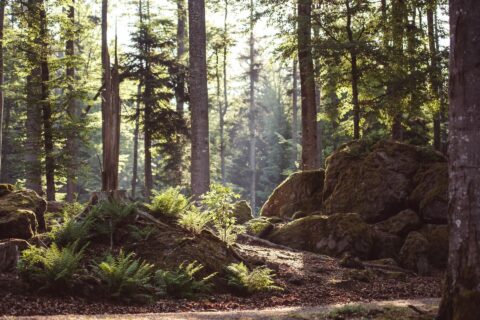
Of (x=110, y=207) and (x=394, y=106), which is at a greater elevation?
(x=394, y=106)

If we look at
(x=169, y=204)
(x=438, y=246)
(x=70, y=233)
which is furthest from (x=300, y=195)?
(x=70, y=233)

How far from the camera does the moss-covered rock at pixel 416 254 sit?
12.3 metres

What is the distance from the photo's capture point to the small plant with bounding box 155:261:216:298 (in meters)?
8.46

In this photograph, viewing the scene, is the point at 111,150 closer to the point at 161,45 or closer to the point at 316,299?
the point at 316,299

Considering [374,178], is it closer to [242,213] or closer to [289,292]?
[242,213]

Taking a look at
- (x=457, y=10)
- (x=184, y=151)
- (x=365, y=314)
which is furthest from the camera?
(x=184, y=151)

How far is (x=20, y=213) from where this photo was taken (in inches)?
367

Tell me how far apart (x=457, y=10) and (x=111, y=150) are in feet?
29.6

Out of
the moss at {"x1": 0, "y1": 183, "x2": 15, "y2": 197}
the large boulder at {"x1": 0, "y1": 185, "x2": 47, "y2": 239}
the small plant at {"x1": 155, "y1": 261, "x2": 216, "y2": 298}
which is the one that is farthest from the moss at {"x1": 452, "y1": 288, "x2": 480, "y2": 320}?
the moss at {"x1": 0, "y1": 183, "x2": 15, "y2": 197}

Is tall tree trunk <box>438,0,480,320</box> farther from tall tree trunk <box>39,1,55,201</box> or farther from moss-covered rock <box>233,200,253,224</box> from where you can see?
tall tree trunk <box>39,1,55,201</box>

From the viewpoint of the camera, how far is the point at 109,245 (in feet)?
32.2

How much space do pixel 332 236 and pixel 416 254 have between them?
2.33 metres

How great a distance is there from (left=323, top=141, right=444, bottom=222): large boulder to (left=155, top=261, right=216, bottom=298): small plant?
24.9ft

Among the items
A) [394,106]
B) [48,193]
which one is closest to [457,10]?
[394,106]
